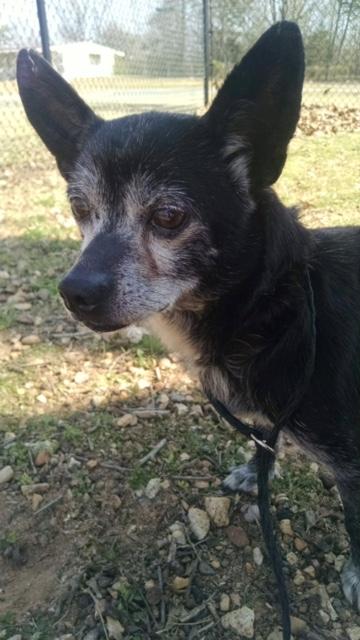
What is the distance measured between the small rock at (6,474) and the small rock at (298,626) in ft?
4.55

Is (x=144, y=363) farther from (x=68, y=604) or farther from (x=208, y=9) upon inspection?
(x=208, y=9)

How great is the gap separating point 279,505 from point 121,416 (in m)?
0.96

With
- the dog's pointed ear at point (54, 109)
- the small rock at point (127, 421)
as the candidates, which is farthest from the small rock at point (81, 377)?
the dog's pointed ear at point (54, 109)

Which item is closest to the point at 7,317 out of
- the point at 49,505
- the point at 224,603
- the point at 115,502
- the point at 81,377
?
the point at 81,377

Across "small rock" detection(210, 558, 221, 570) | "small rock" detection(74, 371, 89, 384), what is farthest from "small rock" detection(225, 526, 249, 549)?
"small rock" detection(74, 371, 89, 384)

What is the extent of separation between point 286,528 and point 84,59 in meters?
8.64

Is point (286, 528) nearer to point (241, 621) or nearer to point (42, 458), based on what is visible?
point (241, 621)

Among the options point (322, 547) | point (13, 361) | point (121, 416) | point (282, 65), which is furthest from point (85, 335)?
point (282, 65)

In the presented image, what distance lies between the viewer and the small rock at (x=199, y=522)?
7.75ft

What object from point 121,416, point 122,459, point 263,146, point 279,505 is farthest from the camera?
point 121,416

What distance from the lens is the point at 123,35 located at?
31.1 feet

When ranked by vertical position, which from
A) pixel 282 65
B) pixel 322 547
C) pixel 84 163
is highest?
pixel 282 65

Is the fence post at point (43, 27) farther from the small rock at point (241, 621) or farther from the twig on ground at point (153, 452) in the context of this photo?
the small rock at point (241, 621)

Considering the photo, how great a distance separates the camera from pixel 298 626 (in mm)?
2066
